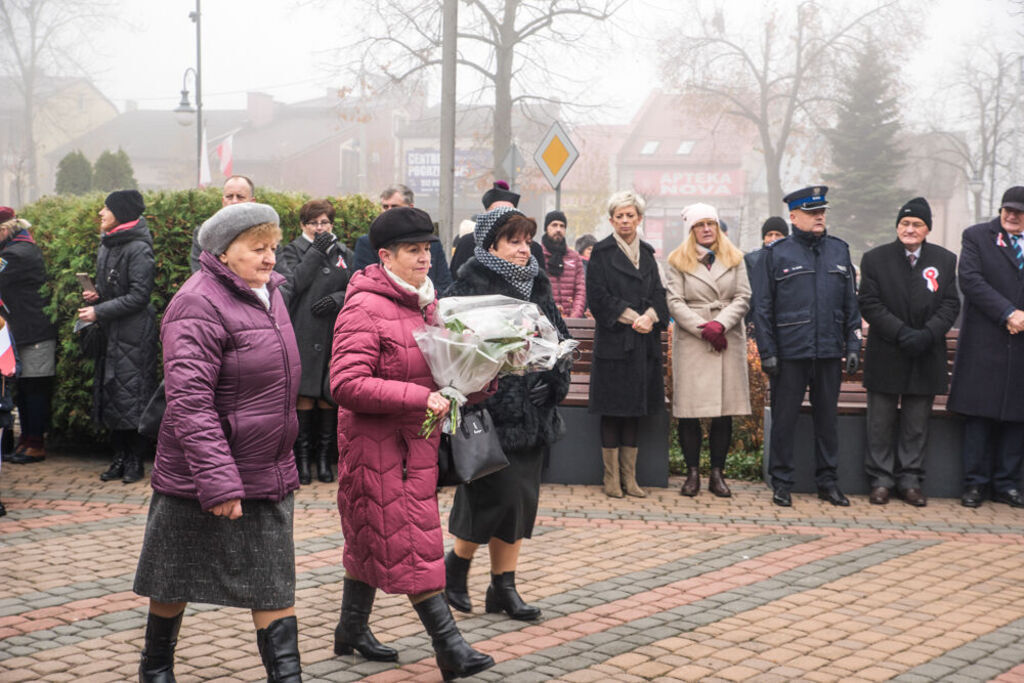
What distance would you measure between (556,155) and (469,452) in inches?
405

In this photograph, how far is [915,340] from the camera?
8.66 meters

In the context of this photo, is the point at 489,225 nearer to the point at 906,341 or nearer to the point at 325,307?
the point at 325,307

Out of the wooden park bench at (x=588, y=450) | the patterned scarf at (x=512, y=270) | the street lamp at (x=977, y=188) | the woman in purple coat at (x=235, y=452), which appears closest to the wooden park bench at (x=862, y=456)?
the wooden park bench at (x=588, y=450)

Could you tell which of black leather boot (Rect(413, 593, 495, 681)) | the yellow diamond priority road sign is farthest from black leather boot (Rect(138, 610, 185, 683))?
the yellow diamond priority road sign

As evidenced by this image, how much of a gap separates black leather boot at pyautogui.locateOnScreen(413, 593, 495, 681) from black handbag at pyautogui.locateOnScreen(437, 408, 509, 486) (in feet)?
1.63

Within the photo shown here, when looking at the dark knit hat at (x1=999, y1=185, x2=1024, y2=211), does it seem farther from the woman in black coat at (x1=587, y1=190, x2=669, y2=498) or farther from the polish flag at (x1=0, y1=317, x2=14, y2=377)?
the polish flag at (x1=0, y1=317, x2=14, y2=377)

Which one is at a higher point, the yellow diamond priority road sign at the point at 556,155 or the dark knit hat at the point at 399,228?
the yellow diamond priority road sign at the point at 556,155

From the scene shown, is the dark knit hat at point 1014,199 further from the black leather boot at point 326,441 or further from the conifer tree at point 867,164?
the conifer tree at point 867,164

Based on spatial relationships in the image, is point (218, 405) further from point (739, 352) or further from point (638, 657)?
point (739, 352)

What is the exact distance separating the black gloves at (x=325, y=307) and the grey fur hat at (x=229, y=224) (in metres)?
4.57

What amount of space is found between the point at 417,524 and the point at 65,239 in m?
6.34

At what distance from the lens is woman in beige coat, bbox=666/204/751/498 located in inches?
344

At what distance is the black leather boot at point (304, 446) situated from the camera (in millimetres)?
9109

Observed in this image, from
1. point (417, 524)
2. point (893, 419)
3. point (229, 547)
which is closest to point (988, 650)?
point (417, 524)
